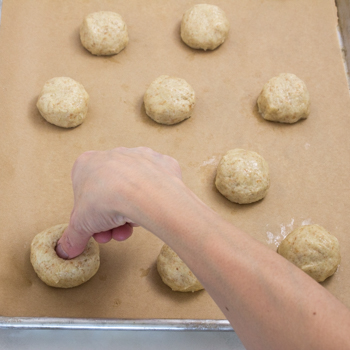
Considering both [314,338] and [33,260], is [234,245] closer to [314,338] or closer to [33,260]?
[314,338]

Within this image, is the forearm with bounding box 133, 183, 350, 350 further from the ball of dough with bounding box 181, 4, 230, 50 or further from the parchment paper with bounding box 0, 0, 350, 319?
the ball of dough with bounding box 181, 4, 230, 50

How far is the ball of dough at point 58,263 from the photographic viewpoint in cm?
209

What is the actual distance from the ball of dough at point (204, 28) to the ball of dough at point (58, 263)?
5.11 feet

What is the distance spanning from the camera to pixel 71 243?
1.94m

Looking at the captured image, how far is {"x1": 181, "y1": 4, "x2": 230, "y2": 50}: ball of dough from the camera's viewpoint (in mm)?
2891

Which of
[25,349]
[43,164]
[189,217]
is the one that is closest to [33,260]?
[25,349]

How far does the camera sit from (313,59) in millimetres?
2963

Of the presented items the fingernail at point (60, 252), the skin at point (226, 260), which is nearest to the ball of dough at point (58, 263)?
the fingernail at point (60, 252)

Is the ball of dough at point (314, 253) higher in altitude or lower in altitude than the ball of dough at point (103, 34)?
lower

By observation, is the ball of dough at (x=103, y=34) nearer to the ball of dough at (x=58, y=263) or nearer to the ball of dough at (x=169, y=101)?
the ball of dough at (x=169, y=101)

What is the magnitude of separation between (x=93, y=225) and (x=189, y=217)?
522 mm

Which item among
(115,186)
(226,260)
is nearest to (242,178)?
(115,186)

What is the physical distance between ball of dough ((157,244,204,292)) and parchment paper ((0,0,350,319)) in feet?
0.20

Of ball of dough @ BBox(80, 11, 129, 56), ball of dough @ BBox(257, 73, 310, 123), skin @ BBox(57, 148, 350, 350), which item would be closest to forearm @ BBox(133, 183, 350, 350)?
skin @ BBox(57, 148, 350, 350)
